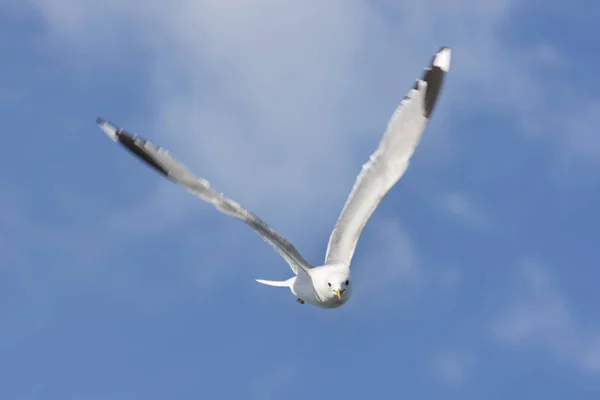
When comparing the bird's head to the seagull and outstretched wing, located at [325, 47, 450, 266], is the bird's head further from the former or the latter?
outstretched wing, located at [325, 47, 450, 266]

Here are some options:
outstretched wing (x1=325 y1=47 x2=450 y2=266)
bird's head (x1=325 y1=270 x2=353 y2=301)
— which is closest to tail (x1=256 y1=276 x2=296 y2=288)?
outstretched wing (x1=325 y1=47 x2=450 y2=266)

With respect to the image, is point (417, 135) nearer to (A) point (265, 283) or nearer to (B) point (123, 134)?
(A) point (265, 283)

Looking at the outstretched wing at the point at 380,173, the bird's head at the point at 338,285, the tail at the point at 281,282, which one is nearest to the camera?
the bird's head at the point at 338,285

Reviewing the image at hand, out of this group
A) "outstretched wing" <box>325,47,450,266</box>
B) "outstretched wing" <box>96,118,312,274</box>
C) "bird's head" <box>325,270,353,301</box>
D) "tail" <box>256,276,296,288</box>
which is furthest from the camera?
"outstretched wing" <box>325,47,450,266</box>

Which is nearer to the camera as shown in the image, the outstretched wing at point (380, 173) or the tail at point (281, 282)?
the tail at point (281, 282)

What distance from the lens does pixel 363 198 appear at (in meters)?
34.5

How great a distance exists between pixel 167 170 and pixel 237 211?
2139 millimetres

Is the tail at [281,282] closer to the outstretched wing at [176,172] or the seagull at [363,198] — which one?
the seagull at [363,198]

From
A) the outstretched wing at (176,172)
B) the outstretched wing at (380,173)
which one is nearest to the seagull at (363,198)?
the outstretched wing at (380,173)

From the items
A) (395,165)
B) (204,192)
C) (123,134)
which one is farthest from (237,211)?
(395,165)

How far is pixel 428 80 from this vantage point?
115 ft

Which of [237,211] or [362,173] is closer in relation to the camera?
[237,211]

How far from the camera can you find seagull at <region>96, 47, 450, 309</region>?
104 ft

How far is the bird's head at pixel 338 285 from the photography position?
31.2 metres
